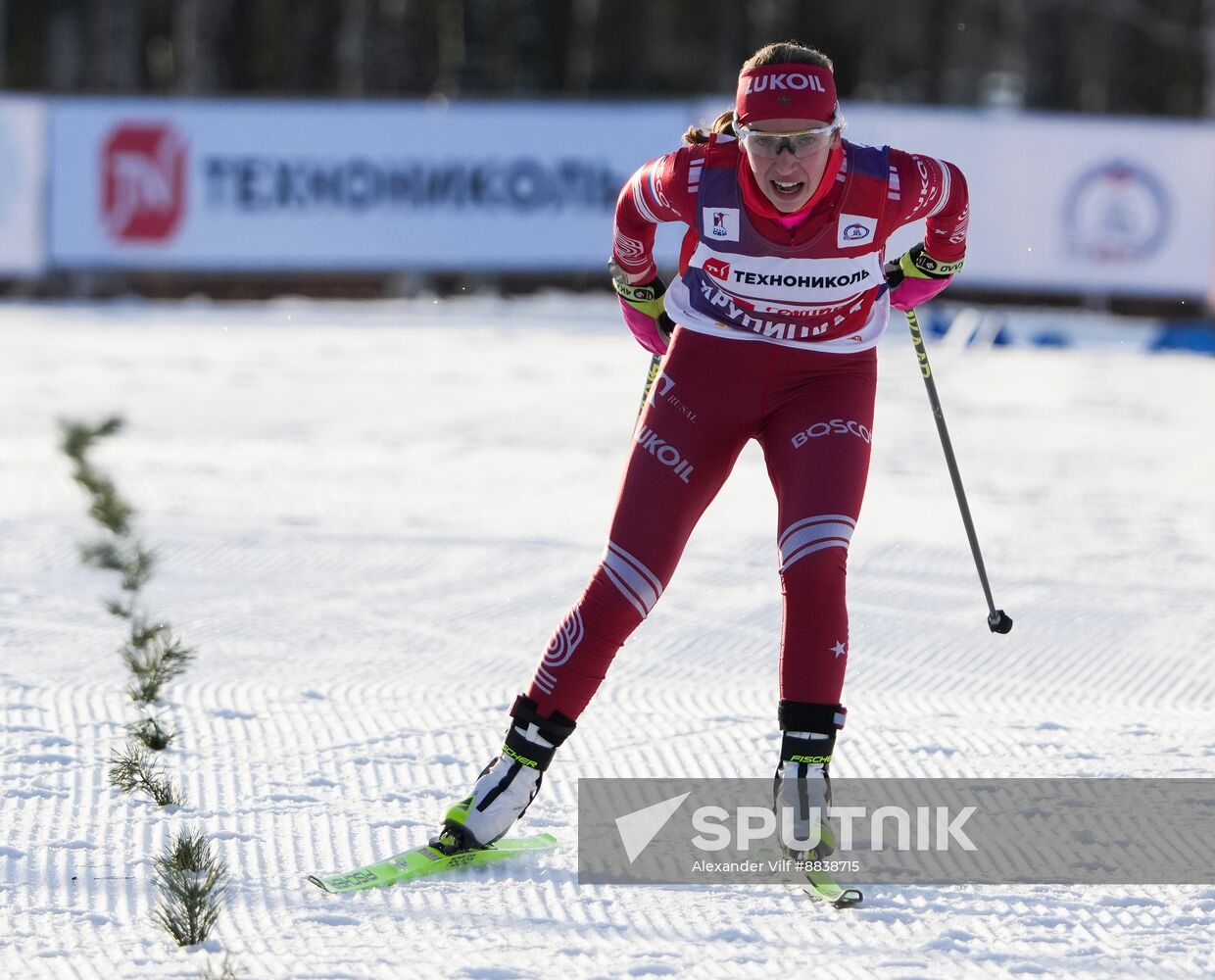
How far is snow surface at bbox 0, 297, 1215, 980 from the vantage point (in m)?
3.29

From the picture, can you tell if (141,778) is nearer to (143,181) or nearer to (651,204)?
(651,204)

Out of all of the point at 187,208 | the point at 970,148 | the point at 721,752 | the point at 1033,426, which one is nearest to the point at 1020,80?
the point at 970,148

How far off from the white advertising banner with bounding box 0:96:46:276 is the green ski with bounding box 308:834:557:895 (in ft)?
42.6

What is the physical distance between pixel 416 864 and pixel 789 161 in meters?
1.58

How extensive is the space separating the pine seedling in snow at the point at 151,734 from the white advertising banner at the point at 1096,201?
38.2 feet

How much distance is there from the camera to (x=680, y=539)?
3666 millimetres

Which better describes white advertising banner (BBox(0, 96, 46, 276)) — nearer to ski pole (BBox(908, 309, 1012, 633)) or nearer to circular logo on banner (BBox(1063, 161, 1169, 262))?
circular logo on banner (BBox(1063, 161, 1169, 262))

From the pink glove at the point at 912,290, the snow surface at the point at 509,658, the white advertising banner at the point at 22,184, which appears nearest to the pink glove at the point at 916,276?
the pink glove at the point at 912,290

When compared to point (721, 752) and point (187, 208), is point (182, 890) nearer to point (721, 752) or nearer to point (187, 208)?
point (721, 752)

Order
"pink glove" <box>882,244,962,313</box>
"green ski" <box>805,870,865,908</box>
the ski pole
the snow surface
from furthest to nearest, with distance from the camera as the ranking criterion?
the ski pole → "pink glove" <box>882,244,962,313</box> → "green ski" <box>805,870,865,908</box> → the snow surface

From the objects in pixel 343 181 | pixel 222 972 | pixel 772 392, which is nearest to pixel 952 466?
pixel 772 392

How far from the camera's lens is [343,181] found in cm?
1565

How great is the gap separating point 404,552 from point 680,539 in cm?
331

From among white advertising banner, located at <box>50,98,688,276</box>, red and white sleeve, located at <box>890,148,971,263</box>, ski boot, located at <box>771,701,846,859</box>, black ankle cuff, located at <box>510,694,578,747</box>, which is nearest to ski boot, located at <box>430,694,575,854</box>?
black ankle cuff, located at <box>510,694,578,747</box>
